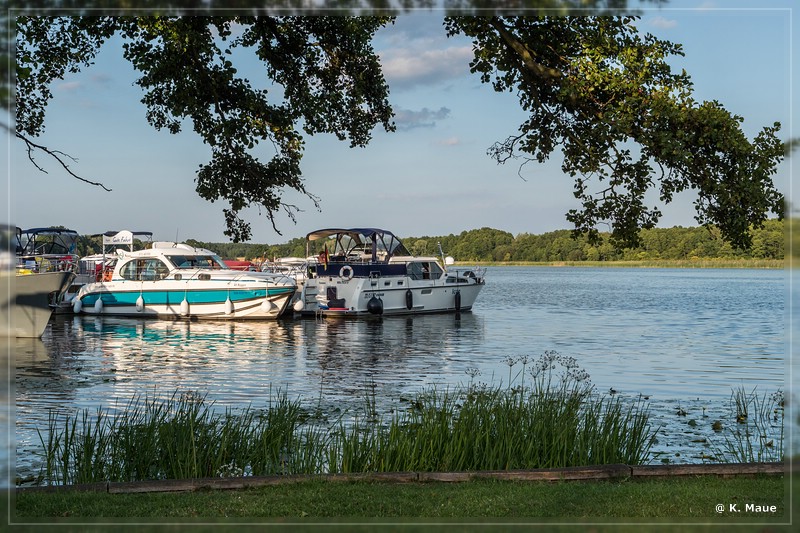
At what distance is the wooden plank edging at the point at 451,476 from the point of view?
643 centimetres

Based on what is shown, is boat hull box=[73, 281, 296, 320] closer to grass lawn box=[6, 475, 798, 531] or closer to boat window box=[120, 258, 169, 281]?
boat window box=[120, 258, 169, 281]

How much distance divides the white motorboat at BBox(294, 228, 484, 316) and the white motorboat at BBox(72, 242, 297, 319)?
1659mm

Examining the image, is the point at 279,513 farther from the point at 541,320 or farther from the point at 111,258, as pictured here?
the point at 111,258

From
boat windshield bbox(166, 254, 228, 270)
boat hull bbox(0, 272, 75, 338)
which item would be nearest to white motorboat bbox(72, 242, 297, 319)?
boat windshield bbox(166, 254, 228, 270)

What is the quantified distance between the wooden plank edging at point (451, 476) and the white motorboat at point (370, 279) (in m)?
29.5

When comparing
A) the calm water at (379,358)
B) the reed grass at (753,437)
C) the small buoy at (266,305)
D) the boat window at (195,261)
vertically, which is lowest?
the calm water at (379,358)

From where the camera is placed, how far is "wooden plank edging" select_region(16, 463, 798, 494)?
21.1 ft

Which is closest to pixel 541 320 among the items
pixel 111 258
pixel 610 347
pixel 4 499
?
pixel 610 347

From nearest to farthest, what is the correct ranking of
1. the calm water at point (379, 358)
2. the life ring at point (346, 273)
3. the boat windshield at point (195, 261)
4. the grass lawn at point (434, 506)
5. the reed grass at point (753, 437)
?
1. the grass lawn at point (434, 506)
2. the reed grass at point (753, 437)
3. the calm water at point (379, 358)
4. the boat windshield at point (195, 261)
5. the life ring at point (346, 273)

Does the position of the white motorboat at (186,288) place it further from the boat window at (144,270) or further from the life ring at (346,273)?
the life ring at (346,273)

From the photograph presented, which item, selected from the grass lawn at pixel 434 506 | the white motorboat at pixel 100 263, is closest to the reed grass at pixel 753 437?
the grass lawn at pixel 434 506

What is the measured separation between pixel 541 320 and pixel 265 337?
16226mm

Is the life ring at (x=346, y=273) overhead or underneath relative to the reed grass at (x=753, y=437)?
overhead

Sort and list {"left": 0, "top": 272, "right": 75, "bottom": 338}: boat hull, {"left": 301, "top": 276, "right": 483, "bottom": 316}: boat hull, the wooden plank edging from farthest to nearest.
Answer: {"left": 301, "top": 276, "right": 483, "bottom": 316}: boat hull → {"left": 0, "top": 272, "right": 75, "bottom": 338}: boat hull → the wooden plank edging
